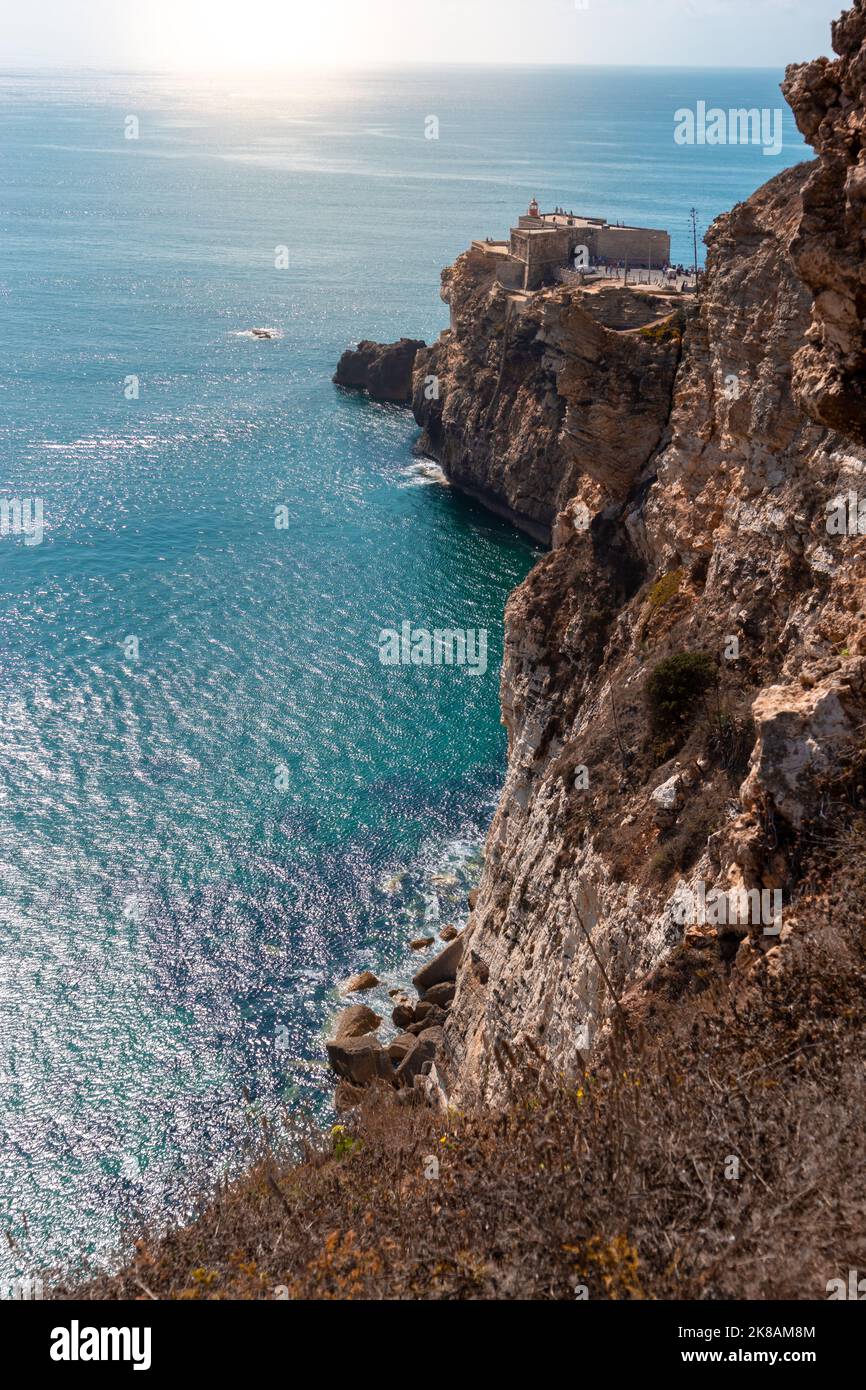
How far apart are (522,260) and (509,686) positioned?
5729cm

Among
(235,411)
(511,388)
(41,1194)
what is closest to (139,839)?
(41,1194)

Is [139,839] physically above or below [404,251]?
below

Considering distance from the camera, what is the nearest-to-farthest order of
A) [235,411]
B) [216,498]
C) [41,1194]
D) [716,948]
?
[716,948] < [41,1194] < [216,498] < [235,411]

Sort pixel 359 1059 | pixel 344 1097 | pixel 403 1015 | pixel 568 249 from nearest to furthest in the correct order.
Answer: pixel 344 1097, pixel 359 1059, pixel 403 1015, pixel 568 249

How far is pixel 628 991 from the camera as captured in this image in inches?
738

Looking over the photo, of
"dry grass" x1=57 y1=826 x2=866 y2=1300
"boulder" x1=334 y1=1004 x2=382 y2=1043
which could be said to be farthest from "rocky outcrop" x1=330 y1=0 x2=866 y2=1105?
"boulder" x1=334 y1=1004 x2=382 y2=1043

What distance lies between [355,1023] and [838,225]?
98.3ft

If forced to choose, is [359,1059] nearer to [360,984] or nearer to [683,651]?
[360,984]

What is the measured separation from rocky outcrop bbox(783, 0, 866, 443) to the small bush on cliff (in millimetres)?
8316

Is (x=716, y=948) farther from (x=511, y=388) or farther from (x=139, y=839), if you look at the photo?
(x=511, y=388)

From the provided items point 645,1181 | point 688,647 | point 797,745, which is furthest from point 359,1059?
point 645,1181

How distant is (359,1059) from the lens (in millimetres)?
35375

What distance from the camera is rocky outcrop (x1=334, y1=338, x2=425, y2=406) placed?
4038 inches

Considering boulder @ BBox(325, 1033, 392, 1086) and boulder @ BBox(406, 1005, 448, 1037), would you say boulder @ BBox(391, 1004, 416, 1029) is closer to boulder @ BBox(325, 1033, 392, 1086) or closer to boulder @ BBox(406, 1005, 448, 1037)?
boulder @ BBox(406, 1005, 448, 1037)
